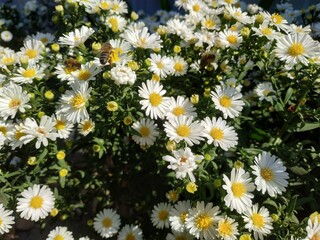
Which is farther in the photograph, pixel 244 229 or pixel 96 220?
pixel 96 220

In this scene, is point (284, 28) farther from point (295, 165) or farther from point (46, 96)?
point (46, 96)

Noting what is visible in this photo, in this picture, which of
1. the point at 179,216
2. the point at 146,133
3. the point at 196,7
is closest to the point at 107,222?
the point at 179,216

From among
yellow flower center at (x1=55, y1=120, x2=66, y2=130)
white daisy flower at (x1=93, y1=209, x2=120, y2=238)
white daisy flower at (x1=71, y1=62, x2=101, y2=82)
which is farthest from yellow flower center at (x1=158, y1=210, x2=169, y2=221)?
white daisy flower at (x1=71, y1=62, x2=101, y2=82)

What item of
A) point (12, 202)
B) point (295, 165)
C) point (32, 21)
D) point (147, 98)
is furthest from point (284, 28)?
point (32, 21)

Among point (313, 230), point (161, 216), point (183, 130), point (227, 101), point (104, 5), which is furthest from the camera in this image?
point (104, 5)

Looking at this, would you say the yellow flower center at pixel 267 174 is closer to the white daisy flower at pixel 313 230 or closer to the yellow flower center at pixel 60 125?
the white daisy flower at pixel 313 230

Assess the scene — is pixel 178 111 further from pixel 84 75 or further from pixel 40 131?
pixel 40 131
